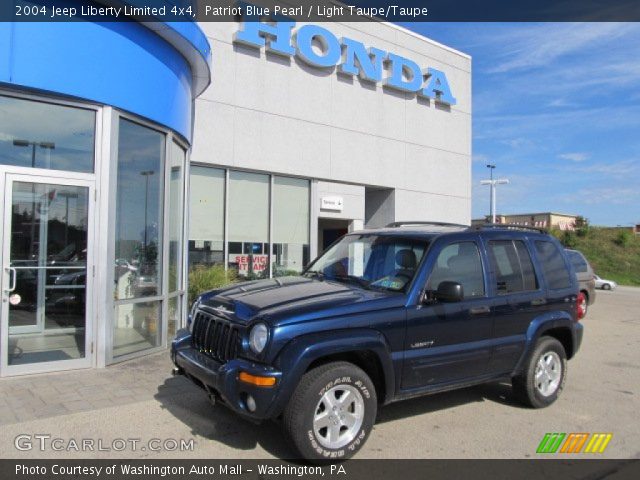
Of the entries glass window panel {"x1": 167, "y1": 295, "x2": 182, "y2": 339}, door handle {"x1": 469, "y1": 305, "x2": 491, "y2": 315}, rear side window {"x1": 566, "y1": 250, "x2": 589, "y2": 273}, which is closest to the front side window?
door handle {"x1": 469, "y1": 305, "x2": 491, "y2": 315}

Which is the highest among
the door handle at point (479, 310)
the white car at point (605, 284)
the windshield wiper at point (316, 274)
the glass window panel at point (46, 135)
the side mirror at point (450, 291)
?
the glass window panel at point (46, 135)

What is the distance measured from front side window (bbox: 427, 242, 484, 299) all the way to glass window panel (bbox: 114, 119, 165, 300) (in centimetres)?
424

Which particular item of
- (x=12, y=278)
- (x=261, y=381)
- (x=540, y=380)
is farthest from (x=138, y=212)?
(x=540, y=380)

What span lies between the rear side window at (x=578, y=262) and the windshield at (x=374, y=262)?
1017 centimetres

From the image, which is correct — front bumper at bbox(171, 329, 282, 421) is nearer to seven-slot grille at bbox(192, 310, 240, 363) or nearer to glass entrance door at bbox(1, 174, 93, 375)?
seven-slot grille at bbox(192, 310, 240, 363)

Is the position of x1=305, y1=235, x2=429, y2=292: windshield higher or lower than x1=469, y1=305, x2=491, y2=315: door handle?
higher

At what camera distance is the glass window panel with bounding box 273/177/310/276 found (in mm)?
13773

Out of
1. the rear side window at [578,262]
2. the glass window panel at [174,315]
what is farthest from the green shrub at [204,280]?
the rear side window at [578,262]

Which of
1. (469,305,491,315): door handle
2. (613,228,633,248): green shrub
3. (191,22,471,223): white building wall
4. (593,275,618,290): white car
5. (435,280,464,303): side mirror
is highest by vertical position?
(191,22,471,223): white building wall

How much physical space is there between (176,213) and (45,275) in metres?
2.47

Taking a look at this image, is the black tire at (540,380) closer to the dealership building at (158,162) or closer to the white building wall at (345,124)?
the dealership building at (158,162)

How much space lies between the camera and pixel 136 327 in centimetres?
747

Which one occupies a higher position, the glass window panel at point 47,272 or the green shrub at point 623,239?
the green shrub at point 623,239

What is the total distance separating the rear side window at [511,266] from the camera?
5.52 metres
